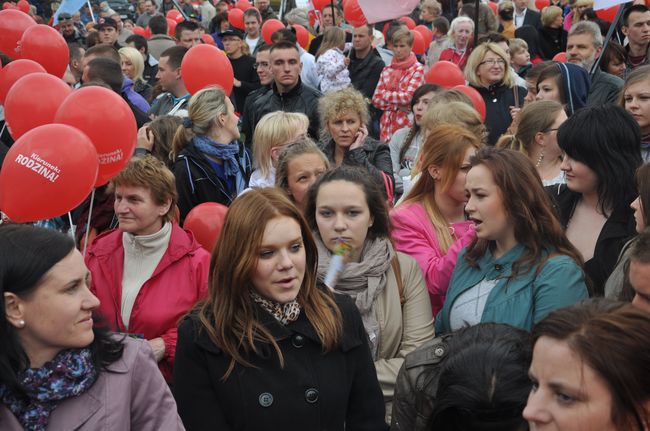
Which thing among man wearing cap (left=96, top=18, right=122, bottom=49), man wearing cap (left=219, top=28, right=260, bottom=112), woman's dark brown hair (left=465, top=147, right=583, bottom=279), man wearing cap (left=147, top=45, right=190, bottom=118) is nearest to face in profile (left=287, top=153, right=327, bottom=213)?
woman's dark brown hair (left=465, top=147, right=583, bottom=279)

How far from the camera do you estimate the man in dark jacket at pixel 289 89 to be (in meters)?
Answer: 8.05

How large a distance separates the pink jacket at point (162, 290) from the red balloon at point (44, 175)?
1.16ft

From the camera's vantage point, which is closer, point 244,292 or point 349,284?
point 244,292

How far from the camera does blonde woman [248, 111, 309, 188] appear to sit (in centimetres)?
567

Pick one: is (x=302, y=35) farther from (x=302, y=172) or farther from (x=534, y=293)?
(x=534, y=293)

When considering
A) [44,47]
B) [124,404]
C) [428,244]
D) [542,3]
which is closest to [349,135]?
[428,244]

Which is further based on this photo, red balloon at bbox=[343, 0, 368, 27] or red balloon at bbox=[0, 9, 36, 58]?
red balloon at bbox=[343, 0, 368, 27]

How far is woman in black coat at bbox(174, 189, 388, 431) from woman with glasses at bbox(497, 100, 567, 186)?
2.44 m

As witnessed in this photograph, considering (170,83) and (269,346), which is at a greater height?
(269,346)

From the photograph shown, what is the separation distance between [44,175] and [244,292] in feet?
5.77

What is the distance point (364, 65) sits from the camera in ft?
35.6

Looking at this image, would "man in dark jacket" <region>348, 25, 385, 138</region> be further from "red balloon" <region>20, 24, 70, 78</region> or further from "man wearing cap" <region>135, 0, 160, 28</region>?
"man wearing cap" <region>135, 0, 160, 28</region>

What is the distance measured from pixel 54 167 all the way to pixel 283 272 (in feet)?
6.02

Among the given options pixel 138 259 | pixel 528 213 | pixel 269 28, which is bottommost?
pixel 269 28
